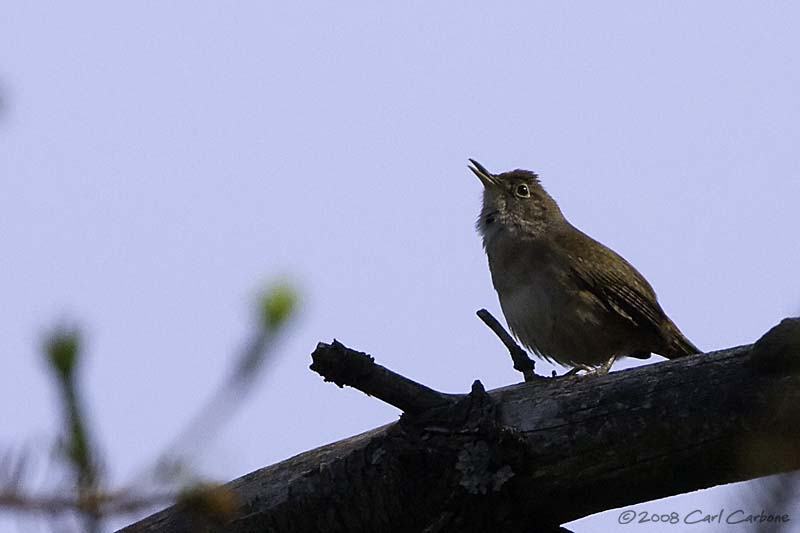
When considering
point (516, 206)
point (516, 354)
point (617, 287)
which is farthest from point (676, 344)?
point (516, 354)

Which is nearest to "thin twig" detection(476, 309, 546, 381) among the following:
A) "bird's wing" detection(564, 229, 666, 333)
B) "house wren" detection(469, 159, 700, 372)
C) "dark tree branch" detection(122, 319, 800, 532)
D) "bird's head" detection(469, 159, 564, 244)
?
"dark tree branch" detection(122, 319, 800, 532)

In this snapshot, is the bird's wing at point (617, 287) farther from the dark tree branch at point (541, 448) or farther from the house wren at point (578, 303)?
the dark tree branch at point (541, 448)

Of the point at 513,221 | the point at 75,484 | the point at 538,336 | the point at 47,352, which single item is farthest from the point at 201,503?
the point at 513,221

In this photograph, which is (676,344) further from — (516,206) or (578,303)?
(516,206)

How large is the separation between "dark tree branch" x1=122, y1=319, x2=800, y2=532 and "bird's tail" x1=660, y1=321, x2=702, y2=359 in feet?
10.2

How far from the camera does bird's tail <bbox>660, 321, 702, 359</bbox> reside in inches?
298

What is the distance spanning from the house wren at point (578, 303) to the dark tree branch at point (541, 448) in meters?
2.73

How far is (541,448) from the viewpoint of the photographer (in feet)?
14.3

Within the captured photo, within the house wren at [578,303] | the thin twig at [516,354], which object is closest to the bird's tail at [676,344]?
the house wren at [578,303]

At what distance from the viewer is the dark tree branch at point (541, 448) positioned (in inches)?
164

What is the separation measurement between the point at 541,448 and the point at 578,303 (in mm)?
3130

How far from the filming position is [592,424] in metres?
4.32

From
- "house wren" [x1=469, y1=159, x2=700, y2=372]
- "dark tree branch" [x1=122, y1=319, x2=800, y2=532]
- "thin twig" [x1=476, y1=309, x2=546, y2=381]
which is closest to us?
"dark tree branch" [x1=122, y1=319, x2=800, y2=532]

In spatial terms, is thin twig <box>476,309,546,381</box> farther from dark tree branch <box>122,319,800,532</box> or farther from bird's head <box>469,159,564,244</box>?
bird's head <box>469,159,564,244</box>
